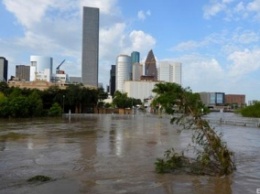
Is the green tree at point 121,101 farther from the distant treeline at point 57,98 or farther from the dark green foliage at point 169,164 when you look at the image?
the dark green foliage at point 169,164

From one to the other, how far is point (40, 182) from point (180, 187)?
3746 mm

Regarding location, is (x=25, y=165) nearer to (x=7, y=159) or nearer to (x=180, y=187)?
(x=7, y=159)

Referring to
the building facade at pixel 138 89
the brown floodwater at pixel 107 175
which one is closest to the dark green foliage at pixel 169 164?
the brown floodwater at pixel 107 175

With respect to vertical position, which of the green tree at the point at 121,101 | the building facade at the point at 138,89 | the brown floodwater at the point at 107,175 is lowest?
the brown floodwater at the point at 107,175

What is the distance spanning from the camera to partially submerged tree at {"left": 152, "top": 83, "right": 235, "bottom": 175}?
11.2 m

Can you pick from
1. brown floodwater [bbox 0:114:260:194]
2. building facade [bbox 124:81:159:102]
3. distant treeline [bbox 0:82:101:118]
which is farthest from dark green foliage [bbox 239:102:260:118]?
building facade [bbox 124:81:159:102]

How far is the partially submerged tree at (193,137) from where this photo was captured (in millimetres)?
11250

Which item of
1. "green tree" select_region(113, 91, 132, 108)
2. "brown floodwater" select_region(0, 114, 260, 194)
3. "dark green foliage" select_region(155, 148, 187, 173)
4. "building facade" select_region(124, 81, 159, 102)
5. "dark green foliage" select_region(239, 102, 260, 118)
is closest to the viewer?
"brown floodwater" select_region(0, 114, 260, 194)

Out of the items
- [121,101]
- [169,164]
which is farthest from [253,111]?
[121,101]

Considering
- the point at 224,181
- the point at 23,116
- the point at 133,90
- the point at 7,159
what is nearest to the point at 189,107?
the point at 224,181

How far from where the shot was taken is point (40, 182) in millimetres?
9922

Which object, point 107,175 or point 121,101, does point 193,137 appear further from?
point 121,101

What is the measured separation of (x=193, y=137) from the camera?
11922 millimetres

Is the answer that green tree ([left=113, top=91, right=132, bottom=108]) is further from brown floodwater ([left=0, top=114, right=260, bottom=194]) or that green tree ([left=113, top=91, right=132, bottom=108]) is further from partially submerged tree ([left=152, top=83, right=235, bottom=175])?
partially submerged tree ([left=152, top=83, right=235, bottom=175])
